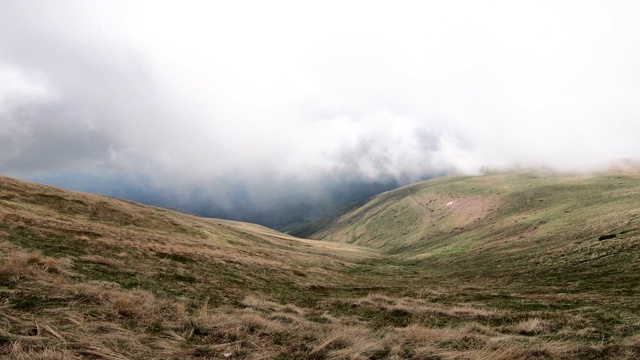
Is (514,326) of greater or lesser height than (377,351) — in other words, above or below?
below

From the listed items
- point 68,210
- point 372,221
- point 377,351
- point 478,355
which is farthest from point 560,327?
point 372,221

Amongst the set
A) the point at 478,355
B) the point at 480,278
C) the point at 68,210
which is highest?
the point at 68,210

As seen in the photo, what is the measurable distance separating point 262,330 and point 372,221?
174592 mm

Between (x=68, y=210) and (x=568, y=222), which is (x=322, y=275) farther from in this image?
(x=568, y=222)

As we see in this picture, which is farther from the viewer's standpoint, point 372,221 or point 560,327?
point 372,221

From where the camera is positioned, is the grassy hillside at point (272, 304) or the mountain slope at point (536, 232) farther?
the mountain slope at point (536, 232)

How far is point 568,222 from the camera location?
52719mm

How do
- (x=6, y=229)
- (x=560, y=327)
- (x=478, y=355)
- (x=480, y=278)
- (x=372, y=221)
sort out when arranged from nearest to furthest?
(x=478, y=355)
(x=560, y=327)
(x=6, y=229)
(x=480, y=278)
(x=372, y=221)

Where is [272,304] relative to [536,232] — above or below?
above

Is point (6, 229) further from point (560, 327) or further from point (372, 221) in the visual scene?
point (372, 221)

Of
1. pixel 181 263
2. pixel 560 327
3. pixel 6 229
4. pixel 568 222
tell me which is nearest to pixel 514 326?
pixel 560 327

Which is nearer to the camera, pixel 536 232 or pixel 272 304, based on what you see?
pixel 272 304

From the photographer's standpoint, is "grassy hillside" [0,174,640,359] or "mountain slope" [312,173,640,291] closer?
"grassy hillside" [0,174,640,359]

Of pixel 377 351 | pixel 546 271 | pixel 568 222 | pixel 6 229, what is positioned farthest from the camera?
pixel 568 222
